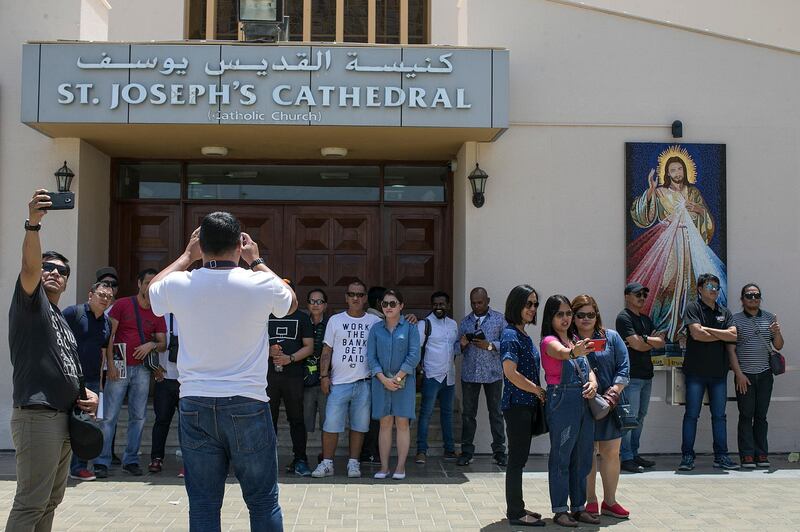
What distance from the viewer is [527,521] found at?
6.47m

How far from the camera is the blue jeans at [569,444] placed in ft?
20.9

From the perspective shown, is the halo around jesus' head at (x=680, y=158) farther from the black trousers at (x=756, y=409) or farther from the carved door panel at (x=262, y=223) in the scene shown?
the carved door panel at (x=262, y=223)

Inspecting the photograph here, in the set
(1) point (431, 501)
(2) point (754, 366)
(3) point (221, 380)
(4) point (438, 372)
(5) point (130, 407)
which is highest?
(3) point (221, 380)

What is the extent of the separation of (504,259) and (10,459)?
5.96m

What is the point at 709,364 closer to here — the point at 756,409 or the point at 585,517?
the point at 756,409

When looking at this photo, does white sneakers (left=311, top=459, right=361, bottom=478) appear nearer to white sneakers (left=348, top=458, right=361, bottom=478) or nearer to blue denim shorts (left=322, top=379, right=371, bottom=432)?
white sneakers (left=348, top=458, right=361, bottom=478)

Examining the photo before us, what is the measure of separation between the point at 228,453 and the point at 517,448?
312 centimetres

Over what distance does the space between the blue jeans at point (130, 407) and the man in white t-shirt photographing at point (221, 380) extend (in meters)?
4.93

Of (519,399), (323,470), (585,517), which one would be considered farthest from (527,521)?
(323,470)

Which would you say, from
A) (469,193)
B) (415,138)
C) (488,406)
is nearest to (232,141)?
(415,138)

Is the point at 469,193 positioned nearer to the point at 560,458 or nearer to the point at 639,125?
the point at 639,125

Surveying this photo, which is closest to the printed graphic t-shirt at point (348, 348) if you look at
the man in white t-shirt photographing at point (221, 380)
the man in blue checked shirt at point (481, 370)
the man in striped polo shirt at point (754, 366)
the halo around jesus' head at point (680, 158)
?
the man in blue checked shirt at point (481, 370)

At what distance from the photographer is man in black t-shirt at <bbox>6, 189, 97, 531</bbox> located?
424cm

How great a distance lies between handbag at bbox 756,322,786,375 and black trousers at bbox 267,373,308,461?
16.6 ft
